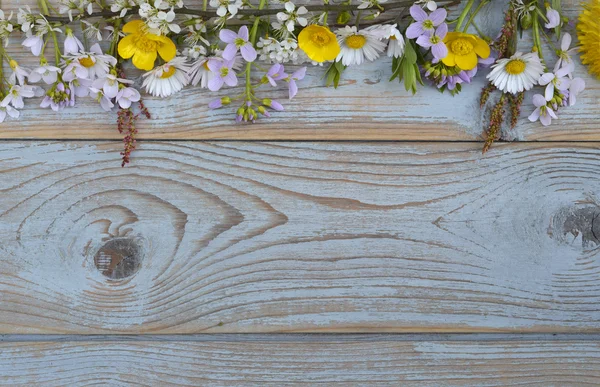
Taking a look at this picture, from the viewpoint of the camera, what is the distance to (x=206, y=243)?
2.61ft

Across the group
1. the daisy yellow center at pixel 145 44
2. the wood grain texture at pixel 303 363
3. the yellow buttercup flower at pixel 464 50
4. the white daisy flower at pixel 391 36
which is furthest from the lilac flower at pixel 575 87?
the daisy yellow center at pixel 145 44

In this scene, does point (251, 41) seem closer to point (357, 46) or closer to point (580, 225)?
point (357, 46)

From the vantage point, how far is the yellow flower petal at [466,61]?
2.42 ft

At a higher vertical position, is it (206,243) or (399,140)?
(399,140)

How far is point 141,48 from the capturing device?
0.75 metres

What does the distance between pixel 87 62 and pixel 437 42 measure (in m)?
0.45

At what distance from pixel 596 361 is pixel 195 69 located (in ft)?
2.22

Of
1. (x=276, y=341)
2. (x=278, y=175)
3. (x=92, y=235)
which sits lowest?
(x=276, y=341)

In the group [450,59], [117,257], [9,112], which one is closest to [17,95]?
[9,112]

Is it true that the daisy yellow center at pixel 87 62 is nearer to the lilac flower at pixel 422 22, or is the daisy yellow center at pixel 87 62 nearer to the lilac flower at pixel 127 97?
the lilac flower at pixel 127 97

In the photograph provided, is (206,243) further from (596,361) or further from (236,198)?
(596,361)

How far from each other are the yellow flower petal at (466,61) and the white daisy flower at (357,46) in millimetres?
99

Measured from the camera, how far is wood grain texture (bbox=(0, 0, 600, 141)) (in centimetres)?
79

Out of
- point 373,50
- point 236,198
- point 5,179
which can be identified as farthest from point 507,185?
point 5,179
